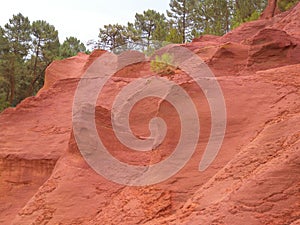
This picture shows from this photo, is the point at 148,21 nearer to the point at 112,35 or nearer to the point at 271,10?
the point at 112,35

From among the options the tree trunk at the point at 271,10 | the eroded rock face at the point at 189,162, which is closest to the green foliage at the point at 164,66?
the eroded rock face at the point at 189,162

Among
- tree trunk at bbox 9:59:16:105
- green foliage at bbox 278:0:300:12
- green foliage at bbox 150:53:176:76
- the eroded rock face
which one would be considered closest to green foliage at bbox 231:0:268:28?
green foliage at bbox 278:0:300:12

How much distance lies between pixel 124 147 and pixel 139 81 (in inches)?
200

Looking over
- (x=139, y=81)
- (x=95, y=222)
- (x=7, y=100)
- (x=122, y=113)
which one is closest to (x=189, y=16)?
(x=7, y=100)

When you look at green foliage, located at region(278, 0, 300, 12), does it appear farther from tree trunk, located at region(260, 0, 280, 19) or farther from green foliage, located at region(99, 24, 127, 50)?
green foliage, located at region(99, 24, 127, 50)

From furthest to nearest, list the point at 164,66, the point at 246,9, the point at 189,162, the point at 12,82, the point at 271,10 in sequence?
the point at 12,82 → the point at 246,9 → the point at 271,10 → the point at 164,66 → the point at 189,162

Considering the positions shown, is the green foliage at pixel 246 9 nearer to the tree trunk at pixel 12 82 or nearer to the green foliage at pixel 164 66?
the green foliage at pixel 164 66

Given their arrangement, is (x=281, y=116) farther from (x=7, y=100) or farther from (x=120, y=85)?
(x=7, y=100)

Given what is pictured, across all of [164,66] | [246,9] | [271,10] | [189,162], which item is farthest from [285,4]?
[189,162]

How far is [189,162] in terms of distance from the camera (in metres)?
8.95

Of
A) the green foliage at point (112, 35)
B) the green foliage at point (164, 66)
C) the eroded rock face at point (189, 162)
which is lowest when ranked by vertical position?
the eroded rock face at point (189, 162)

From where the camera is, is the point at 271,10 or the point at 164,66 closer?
the point at 164,66

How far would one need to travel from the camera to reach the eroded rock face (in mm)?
6844

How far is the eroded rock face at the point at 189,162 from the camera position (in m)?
6.84
